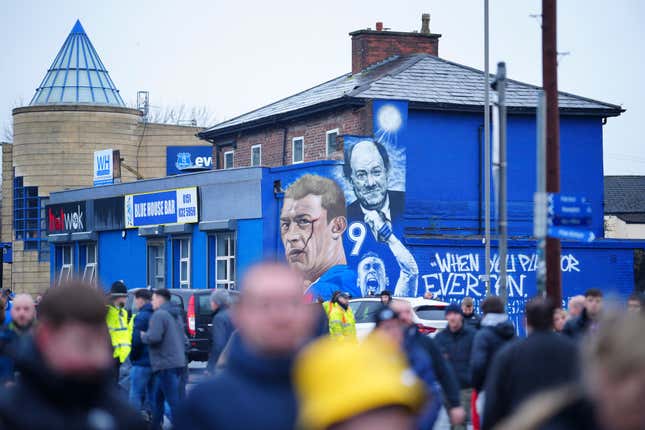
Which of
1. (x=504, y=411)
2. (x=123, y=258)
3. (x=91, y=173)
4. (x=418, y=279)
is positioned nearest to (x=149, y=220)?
(x=123, y=258)

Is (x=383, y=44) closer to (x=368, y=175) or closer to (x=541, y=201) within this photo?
(x=368, y=175)

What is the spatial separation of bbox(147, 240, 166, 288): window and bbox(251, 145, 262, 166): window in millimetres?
4837

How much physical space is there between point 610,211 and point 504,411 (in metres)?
74.0

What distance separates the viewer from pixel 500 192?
1870 cm

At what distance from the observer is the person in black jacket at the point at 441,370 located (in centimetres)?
1000

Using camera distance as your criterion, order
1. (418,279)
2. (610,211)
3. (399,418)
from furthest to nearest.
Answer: (610,211) → (418,279) → (399,418)

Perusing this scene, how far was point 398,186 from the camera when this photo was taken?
37.3 metres

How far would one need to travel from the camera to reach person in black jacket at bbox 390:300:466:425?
1000cm

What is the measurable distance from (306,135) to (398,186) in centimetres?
575

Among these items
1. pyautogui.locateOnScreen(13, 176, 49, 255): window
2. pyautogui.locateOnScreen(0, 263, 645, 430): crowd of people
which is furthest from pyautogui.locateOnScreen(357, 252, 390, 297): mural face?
pyautogui.locateOnScreen(0, 263, 645, 430): crowd of people

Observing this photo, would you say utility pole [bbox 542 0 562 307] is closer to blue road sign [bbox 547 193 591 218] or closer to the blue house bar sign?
blue road sign [bbox 547 193 591 218]

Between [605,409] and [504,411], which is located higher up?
[605,409]

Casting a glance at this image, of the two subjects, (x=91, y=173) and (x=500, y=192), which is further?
(x=91, y=173)

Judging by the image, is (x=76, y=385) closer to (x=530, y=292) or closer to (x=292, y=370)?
(x=292, y=370)
